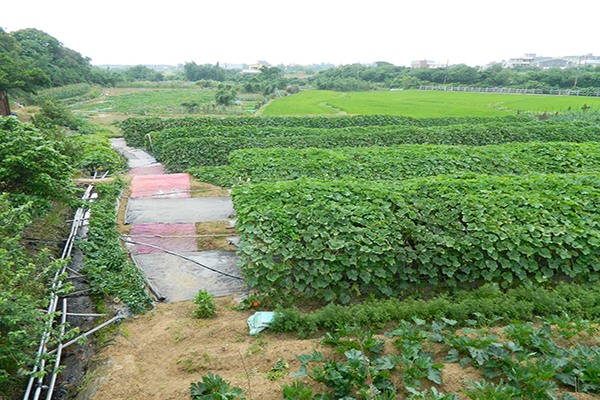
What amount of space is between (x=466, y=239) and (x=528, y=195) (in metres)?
1.68

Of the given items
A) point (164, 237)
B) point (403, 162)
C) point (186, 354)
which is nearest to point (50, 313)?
point (186, 354)

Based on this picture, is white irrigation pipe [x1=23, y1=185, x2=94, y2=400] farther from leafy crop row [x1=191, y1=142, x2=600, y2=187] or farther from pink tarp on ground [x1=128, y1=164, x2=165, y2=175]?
pink tarp on ground [x1=128, y1=164, x2=165, y2=175]

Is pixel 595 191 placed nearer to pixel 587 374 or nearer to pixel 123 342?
pixel 587 374

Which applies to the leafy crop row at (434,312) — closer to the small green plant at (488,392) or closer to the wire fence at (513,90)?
the small green plant at (488,392)

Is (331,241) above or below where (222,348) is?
above

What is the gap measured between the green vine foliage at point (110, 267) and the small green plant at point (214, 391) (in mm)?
2322

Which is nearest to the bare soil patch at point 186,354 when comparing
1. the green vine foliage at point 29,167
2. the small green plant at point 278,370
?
the small green plant at point 278,370

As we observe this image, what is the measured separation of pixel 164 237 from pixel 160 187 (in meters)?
2.89

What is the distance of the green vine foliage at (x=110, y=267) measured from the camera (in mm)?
5270

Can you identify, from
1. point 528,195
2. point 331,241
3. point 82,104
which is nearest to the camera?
point 331,241

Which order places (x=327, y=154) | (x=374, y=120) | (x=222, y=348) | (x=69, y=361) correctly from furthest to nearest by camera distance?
(x=374, y=120) < (x=327, y=154) < (x=69, y=361) < (x=222, y=348)

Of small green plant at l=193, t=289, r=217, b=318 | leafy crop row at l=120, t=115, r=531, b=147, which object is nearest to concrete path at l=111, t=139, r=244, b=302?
small green plant at l=193, t=289, r=217, b=318

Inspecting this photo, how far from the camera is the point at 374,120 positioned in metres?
20.1

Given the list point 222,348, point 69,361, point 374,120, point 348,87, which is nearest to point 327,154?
point 222,348
